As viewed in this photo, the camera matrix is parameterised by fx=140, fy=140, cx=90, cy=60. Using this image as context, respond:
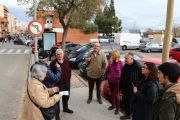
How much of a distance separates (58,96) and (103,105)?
2432 mm

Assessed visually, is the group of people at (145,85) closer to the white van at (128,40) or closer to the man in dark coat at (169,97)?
the man in dark coat at (169,97)

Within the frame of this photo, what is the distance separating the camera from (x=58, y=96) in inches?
93.0

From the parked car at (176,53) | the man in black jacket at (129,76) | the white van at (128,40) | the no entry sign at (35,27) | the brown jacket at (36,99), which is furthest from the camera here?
the white van at (128,40)

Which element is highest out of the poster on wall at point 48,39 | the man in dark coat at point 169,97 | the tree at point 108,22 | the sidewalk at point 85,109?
the tree at point 108,22

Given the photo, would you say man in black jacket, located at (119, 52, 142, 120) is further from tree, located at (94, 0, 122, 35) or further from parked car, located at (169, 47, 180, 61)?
tree, located at (94, 0, 122, 35)

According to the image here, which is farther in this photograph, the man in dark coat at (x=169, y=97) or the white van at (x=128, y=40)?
the white van at (x=128, y=40)

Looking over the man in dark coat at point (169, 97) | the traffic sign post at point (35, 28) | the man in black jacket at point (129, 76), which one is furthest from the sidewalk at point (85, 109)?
the traffic sign post at point (35, 28)

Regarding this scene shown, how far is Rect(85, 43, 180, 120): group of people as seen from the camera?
5.16 feet

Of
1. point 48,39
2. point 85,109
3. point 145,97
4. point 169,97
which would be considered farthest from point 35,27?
point 48,39

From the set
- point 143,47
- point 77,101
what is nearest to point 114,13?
point 143,47

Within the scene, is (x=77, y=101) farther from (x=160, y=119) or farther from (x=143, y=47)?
(x=143, y=47)

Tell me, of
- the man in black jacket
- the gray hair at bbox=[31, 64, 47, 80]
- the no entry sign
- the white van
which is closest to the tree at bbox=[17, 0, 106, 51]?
the no entry sign

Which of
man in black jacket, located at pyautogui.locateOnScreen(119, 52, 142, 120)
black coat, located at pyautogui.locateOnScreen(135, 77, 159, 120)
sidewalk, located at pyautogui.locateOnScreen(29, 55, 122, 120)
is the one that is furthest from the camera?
sidewalk, located at pyautogui.locateOnScreen(29, 55, 122, 120)

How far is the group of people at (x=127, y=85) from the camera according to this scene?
5.34ft
